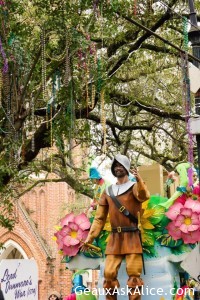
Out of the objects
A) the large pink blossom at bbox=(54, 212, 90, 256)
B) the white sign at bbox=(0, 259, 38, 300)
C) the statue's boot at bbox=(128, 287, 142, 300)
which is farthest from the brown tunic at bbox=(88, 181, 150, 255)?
the white sign at bbox=(0, 259, 38, 300)

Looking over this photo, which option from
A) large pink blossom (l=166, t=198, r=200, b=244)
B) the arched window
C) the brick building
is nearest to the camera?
large pink blossom (l=166, t=198, r=200, b=244)

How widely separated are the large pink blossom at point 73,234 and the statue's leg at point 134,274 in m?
1.05

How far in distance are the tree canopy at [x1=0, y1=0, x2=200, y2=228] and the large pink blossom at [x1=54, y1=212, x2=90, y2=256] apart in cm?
295

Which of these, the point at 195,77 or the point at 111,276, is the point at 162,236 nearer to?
the point at 111,276

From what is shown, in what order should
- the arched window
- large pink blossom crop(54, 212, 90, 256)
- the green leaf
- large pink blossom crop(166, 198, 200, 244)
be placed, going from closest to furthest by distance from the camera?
large pink blossom crop(166, 198, 200, 244) < the green leaf < large pink blossom crop(54, 212, 90, 256) < the arched window

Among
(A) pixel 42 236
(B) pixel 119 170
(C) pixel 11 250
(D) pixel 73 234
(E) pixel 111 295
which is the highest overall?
(A) pixel 42 236

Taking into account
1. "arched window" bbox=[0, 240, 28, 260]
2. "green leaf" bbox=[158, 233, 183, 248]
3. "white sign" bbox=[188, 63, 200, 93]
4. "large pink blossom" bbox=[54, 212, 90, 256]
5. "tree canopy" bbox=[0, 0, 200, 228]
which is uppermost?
"tree canopy" bbox=[0, 0, 200, 228]

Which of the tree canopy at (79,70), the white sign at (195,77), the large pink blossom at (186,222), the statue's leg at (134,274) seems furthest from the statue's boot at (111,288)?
the tree canopy at (79,70)

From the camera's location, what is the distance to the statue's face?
29.0 feet

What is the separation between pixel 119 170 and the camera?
29.0ft

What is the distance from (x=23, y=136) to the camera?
13.5m

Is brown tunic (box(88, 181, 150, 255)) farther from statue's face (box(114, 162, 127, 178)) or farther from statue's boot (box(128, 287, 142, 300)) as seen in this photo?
statue's boot (box(128, 287, 142, 300))

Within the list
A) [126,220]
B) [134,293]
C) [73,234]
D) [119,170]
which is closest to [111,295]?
[134,293]

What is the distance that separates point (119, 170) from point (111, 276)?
1274 mm
